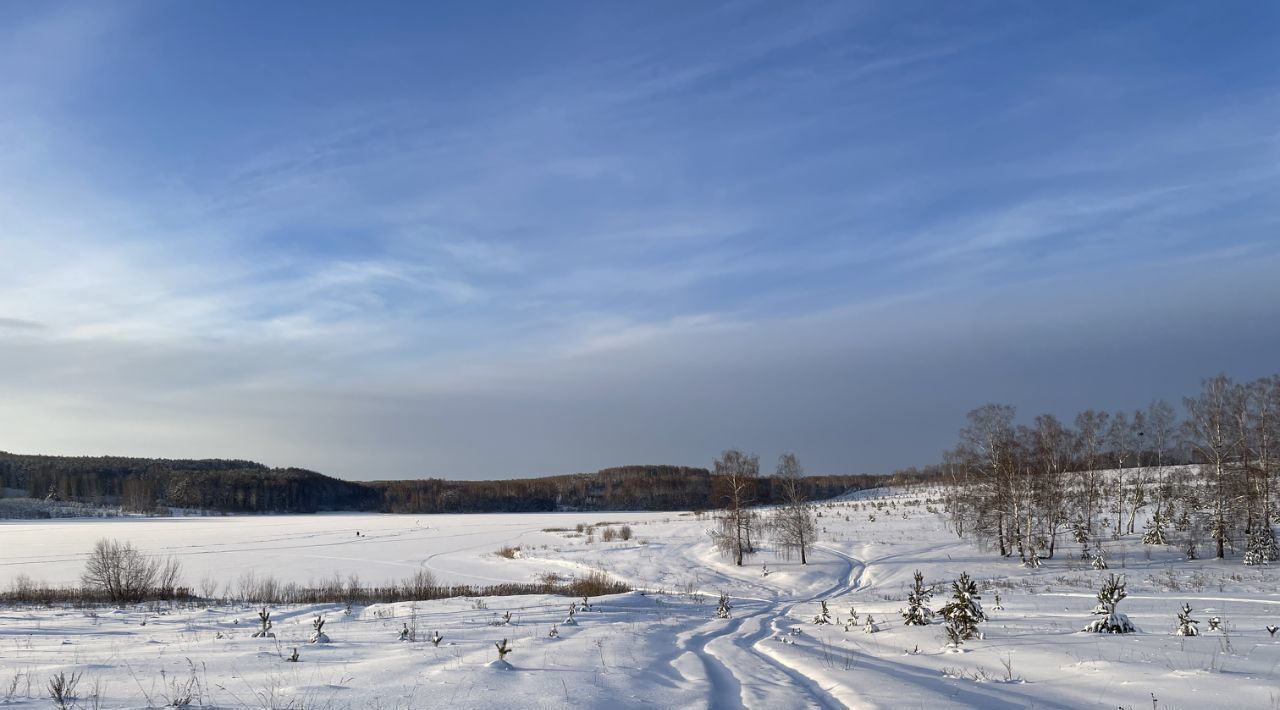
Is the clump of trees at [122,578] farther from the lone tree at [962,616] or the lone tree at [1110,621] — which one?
the lone tree at [1110,621]

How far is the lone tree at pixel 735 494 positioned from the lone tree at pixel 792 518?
1.47 m

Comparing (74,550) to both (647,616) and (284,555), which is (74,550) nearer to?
(284,555)

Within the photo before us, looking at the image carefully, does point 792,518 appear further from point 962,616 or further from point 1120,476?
point 962,616

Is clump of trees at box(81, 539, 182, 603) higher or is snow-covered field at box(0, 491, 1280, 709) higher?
snow-covered field at box(0, 491, 1280, 709)

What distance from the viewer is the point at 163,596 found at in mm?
24875

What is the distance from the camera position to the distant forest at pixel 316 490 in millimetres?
136375

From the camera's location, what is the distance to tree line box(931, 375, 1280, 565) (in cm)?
3119

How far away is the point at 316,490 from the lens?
152250mm

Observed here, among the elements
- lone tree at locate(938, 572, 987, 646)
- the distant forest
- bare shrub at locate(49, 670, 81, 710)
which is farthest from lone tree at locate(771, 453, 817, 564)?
the distant forest

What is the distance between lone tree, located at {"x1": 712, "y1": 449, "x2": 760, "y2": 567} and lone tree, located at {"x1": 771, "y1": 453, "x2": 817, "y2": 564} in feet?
4.82

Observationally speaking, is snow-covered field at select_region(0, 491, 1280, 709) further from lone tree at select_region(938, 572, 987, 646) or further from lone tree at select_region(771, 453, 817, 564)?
lone tree at select_region(771, 453, 817, 564)

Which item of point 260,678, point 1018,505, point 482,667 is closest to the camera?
point 260,678

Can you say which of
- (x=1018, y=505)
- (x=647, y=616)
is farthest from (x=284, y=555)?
(x=1018, y=505)

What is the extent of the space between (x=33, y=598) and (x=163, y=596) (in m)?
3.90
